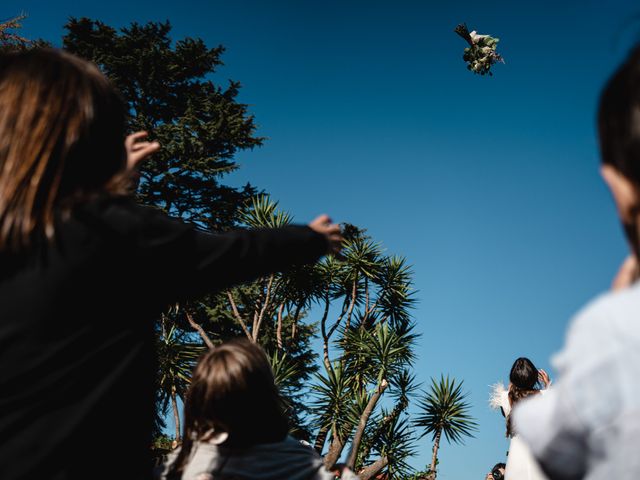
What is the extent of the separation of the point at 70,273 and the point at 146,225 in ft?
0.53

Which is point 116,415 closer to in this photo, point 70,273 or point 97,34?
point 70,273

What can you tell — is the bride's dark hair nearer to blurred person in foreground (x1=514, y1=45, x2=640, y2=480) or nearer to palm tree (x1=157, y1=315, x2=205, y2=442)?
blurred person in foreground (x1=514, y1=45, x2=640, y2=480)

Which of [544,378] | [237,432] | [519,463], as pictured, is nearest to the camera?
[237,432]

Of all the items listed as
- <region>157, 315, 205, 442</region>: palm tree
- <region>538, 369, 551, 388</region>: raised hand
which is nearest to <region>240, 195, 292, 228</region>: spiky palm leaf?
<region>157, 315, 205, 442</region>: palm tree

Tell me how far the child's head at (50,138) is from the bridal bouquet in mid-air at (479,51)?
7.36 metres

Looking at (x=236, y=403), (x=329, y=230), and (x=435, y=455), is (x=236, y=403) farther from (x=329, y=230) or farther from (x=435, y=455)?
(x=435, y=455)

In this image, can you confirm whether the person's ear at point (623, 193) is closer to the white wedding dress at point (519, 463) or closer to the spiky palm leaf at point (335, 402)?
the white wedding dress at point (519, 463)

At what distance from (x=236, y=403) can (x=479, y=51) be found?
23.7ft

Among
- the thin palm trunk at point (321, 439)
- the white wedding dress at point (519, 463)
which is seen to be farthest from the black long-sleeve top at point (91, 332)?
the thin palm trunk at point (321, 439)

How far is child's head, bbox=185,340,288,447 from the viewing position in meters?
1.90

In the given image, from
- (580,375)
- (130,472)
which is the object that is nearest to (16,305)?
(130,472)

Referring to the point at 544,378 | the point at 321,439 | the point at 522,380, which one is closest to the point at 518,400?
the point at 522,380

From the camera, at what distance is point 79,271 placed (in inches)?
38.3

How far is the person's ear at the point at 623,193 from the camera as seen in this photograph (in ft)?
2.45
